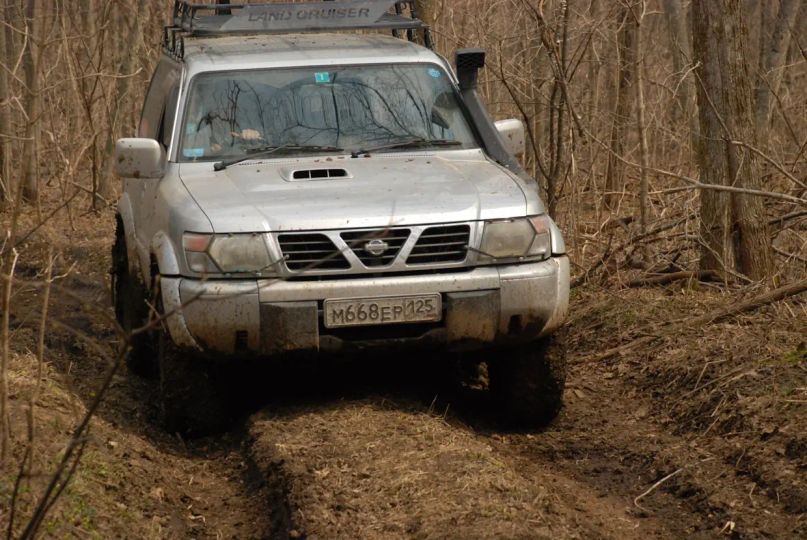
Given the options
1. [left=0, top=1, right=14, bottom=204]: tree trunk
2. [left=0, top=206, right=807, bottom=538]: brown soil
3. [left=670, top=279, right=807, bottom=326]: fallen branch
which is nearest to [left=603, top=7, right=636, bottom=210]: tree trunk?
[left=670, top=279, right=807, bottom=326]: fallen branch

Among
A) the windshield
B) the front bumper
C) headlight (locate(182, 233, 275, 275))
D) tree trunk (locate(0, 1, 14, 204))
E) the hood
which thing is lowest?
tree trunk (locate(0, 1, 14, 204))

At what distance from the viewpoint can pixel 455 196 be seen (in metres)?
6.02

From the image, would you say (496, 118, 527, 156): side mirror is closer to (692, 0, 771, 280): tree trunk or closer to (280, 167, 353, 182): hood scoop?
A: (280, 167, 353, 182): hood scoop

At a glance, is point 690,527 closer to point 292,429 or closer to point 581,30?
point 292,429

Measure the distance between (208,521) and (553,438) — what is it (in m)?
1.92

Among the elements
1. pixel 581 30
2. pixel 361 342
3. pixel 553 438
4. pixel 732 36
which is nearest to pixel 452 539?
pixel 361 342

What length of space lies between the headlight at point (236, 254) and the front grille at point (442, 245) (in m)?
0.68

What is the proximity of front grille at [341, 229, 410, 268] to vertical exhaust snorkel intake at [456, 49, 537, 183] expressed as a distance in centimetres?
101

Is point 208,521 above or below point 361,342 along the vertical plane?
below

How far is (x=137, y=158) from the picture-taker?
6457mm

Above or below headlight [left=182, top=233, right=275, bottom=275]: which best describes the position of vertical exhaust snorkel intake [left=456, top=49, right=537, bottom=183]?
above

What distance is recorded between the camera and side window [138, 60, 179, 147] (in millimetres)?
7136

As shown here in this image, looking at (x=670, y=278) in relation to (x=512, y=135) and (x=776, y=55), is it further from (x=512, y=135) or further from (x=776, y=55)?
(x=776, y=55)

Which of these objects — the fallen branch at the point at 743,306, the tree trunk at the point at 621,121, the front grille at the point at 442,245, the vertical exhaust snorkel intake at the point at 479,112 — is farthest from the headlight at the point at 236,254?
the tree trunk at the point at 621,121
